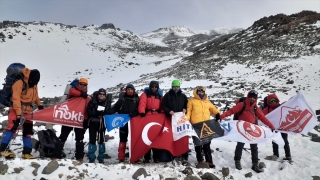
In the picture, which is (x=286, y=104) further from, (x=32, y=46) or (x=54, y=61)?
(x=32, y=46)

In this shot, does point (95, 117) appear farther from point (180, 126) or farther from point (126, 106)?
point (180, 126)

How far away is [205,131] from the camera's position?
263 inches

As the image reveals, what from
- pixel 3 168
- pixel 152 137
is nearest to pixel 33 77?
pixel 3 168

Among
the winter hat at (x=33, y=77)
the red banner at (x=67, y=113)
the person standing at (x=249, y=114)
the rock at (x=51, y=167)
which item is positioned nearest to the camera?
the rock at (x=51, y=167)

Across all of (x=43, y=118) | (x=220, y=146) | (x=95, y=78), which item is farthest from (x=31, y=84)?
(x=95, y=78)

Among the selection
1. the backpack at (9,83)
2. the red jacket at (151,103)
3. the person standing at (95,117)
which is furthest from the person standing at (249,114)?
the backpack at (9,83)

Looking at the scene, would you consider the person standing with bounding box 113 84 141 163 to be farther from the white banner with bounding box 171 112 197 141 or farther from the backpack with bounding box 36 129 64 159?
the backpack with bounding box 36 129 64 159

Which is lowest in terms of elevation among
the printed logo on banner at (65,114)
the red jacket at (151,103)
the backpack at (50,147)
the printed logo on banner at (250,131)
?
the backpack at (50,147)

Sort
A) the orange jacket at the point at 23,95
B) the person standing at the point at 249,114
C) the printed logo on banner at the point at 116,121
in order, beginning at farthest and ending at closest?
the person standing at the point at 249,114
the printed logo on banner at the point at 116,121
the orange jacket at the point at 23,95

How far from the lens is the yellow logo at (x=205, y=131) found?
21.7 feet

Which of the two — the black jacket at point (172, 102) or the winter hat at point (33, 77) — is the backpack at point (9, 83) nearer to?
the winter hat at point (33, 77)

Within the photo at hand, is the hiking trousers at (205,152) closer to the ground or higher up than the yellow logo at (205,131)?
closer to the ground

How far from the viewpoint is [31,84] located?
19.7ft

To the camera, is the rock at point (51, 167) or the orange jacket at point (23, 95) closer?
the rock at point (51, 167)
